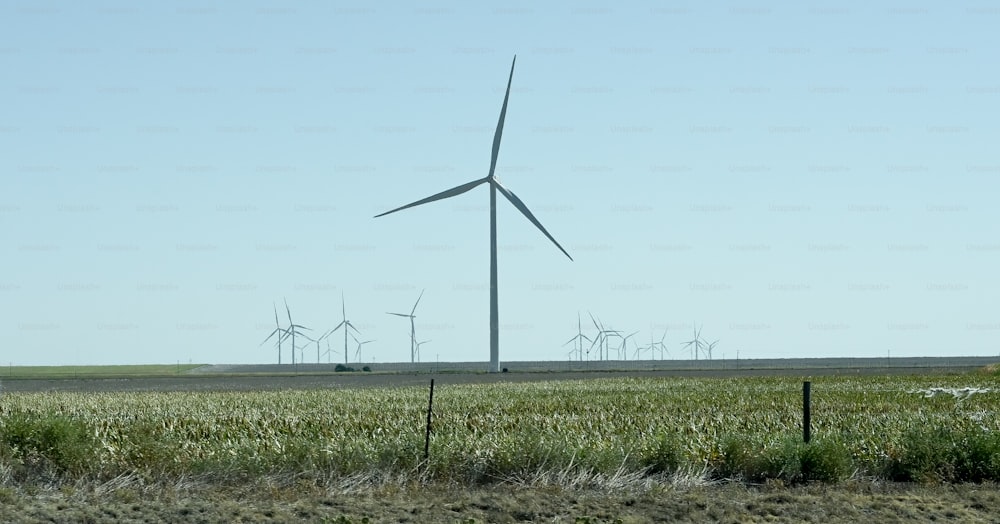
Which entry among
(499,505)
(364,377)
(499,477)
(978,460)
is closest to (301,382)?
(364,377)

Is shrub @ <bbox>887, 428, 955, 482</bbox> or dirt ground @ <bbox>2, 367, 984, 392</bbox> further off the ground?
dirt ground @ <bbox>2, 367, 984, 392</bbox>

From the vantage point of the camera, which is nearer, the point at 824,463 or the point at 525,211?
the point at 824,463

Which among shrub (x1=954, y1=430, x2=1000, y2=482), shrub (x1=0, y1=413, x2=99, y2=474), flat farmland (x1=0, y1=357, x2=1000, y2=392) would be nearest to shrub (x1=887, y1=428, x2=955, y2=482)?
shrub (x1=954, y1=430, x2=1000, y2=482)

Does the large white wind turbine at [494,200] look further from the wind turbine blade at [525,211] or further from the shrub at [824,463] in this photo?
the shrub at [824,463]

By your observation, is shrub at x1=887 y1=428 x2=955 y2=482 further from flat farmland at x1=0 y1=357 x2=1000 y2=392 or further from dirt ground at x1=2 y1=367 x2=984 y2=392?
flat farmland at x1=0 y1=357 x2=1000 y2=392

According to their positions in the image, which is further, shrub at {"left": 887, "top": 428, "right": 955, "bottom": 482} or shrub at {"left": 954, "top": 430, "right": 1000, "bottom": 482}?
shrub at {"left": 954, "top": 430, "right": 1000, "bottom": 482}

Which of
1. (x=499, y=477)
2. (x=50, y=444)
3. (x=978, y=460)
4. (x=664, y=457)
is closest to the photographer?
(x=499, y=477)

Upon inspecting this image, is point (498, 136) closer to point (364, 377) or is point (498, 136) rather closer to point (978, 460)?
point (364, 377)

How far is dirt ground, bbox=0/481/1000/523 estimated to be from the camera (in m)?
15.4

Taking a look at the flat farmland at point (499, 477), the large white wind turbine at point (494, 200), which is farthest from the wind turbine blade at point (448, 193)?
the flat farmland at point (499, 477)

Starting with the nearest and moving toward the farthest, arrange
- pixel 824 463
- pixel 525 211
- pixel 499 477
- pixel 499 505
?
pixel 499 505
pixel 499 477
pixel 824 463
pixel 525 211

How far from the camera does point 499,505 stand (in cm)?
1612

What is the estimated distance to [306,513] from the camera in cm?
1561

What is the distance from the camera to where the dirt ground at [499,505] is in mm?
15414
